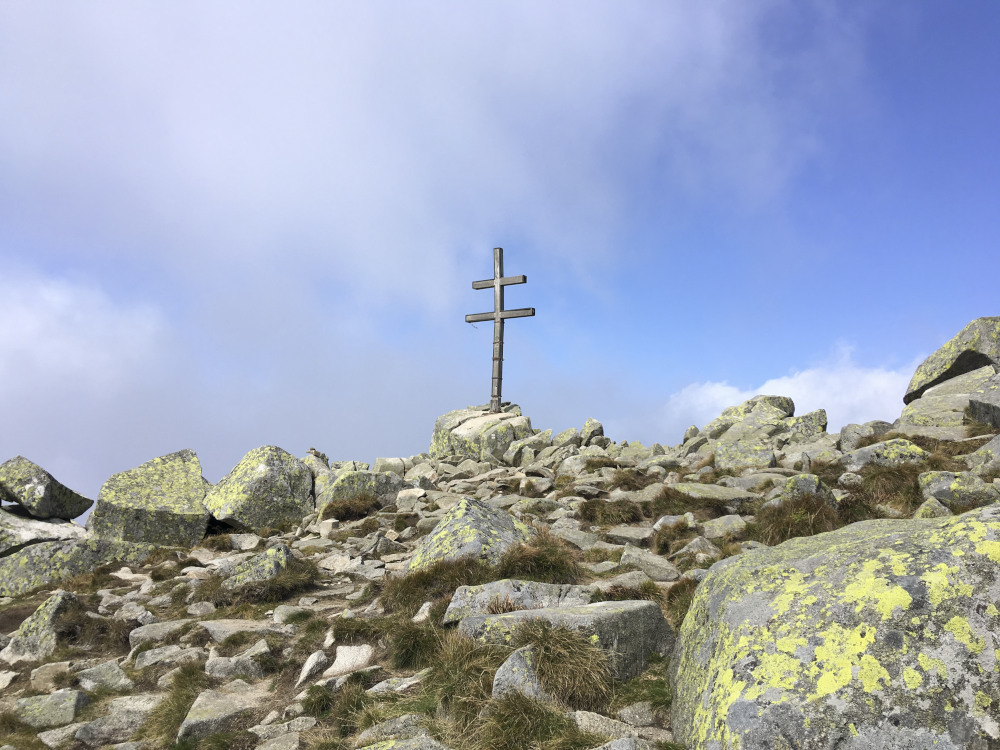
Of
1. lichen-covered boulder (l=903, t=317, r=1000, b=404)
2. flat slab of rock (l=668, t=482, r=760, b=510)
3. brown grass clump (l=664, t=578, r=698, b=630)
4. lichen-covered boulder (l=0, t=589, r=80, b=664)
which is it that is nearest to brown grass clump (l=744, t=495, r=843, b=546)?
flat slab of rock (l=668, t=482, r=760, b=510)

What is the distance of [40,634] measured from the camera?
13000mm

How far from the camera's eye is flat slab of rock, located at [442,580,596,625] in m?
9.04

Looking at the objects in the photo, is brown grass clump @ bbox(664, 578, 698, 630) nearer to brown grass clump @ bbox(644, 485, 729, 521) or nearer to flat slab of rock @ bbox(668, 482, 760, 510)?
brown grass clump @ bbox(644, 485, 729, 521)

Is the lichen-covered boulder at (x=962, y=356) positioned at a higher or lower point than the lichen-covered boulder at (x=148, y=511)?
higher

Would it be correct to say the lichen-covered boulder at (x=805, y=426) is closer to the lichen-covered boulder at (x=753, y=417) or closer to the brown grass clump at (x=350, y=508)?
the lichen-covered boulder at (x=753, y=417)

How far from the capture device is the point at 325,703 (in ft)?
26.7

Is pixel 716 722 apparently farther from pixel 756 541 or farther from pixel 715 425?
pixel 715 425

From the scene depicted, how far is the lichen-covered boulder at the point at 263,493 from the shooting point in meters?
21.5

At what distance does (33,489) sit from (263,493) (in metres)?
8.90

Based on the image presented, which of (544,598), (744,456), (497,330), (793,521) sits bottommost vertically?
(544,598)

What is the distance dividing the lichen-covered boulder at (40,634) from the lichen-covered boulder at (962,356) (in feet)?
101

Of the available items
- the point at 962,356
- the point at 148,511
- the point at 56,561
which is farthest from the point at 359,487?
the point at 962,356

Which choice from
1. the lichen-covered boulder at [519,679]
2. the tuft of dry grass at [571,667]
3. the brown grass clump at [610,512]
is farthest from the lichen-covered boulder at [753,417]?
the lichen-covered boulder at [519,679]

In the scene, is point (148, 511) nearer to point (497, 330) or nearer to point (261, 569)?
point (261, 569)
